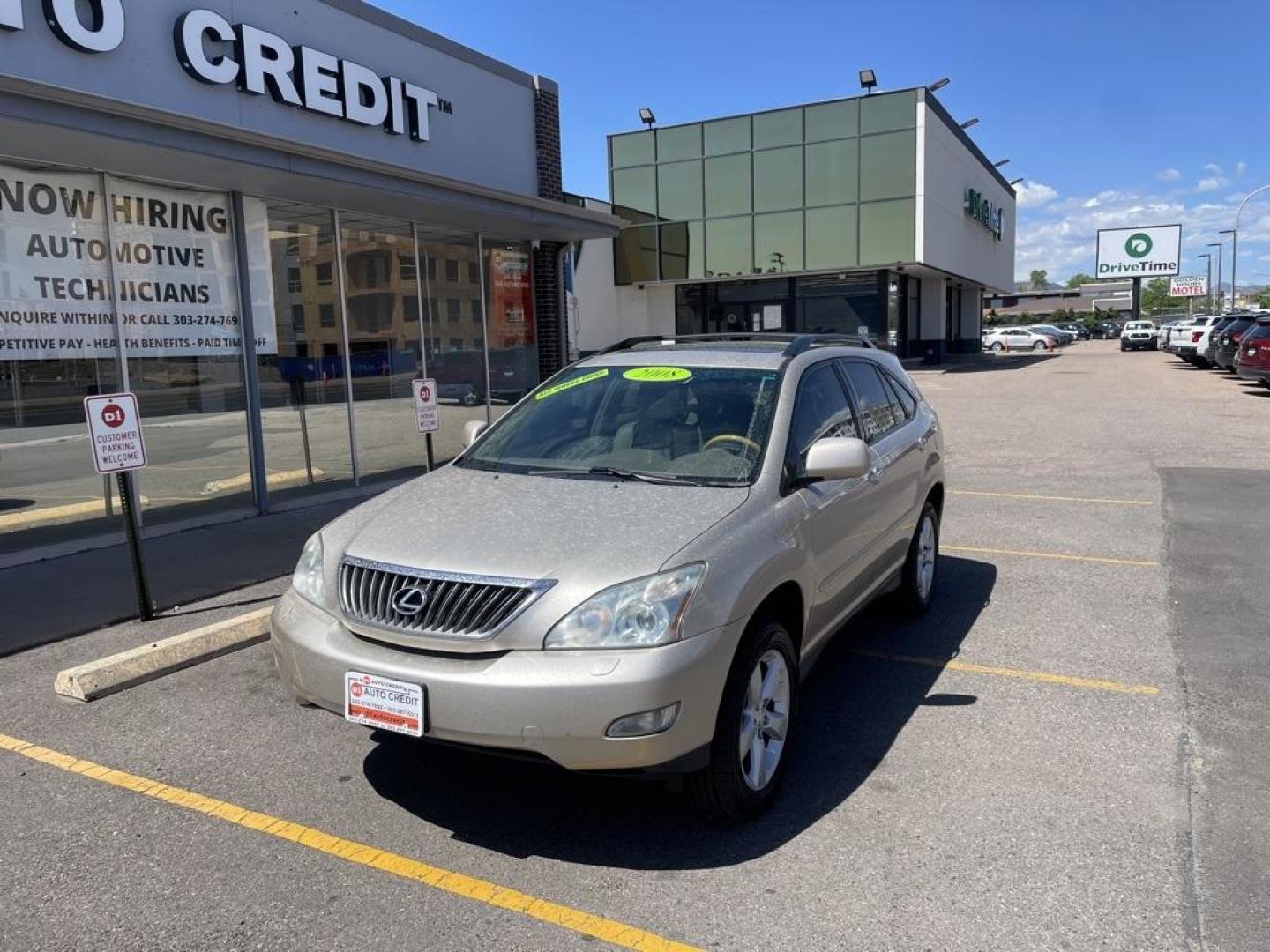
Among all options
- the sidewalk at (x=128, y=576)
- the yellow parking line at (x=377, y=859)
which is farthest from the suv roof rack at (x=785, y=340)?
the sidewalk at (x=128, y=576)

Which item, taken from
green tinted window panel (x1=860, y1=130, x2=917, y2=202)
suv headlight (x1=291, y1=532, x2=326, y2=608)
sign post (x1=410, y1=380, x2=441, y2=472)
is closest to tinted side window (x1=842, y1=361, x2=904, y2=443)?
suv headlight (x1=291, y1=532, x2=326, y2=608)

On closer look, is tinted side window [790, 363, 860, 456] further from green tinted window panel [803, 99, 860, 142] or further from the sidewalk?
green tinted window panel [803, 99, 860, 142]

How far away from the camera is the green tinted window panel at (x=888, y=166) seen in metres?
28.4

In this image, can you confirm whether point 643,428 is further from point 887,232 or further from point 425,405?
→ point 887,232

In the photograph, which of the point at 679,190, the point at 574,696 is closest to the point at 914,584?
the point at 574,696

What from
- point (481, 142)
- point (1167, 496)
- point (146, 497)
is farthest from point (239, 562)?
point (1167, 496)

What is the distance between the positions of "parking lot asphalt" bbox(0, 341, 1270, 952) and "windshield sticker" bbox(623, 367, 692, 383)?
1700 mm

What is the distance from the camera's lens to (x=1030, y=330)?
6100 cm

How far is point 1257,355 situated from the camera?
2136 centimetres

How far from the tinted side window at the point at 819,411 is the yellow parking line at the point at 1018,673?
1296 millimetres

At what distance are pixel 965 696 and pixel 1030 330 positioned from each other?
204 feet

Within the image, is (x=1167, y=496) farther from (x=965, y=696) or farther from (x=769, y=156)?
(x=769, y=156)

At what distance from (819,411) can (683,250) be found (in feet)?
94.2

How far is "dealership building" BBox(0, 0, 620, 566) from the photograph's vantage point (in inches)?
299
